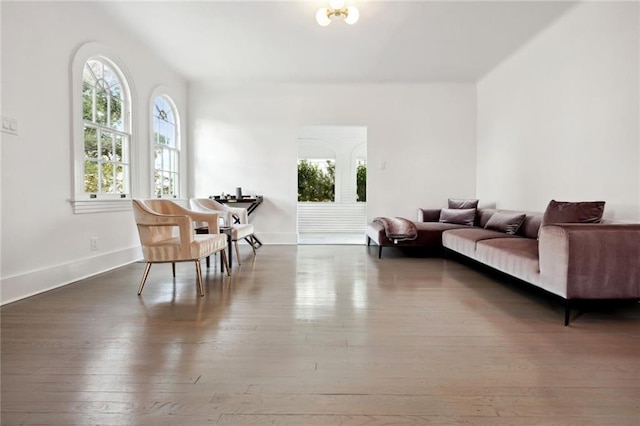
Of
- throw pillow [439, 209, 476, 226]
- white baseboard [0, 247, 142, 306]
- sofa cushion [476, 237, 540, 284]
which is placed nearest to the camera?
sofa cushion [476, 237, 540, 284]

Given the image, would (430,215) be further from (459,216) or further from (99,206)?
(99,206)

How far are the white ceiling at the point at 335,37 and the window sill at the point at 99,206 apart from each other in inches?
84.6

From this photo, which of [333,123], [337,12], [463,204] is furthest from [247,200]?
[463,204]

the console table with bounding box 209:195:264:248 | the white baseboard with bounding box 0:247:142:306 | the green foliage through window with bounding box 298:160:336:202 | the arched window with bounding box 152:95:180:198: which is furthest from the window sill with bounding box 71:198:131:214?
the green foliage through window with bounding box 298:160:336:202

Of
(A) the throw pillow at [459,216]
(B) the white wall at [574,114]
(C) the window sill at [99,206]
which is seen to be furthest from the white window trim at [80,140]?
(B) the white wall at [574,114]

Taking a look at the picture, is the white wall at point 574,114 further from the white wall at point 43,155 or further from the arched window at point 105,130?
the arched window at point 105,130

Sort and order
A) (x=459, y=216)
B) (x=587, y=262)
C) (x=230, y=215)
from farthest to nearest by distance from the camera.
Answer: (x=459, y=216)
(x=230, y=215)
(x=587, y=262)

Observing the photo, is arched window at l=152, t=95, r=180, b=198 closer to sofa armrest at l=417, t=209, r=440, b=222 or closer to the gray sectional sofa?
sofa armrest at l=417, t=209, r=440, b=222

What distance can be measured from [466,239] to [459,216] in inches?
57.8

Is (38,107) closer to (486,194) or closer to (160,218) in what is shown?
(160,218)

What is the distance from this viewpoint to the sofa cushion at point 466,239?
3534 mm

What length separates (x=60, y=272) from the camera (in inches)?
120

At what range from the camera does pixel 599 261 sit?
2.10 metres

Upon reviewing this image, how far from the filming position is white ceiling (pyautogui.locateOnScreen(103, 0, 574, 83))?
3.54m
